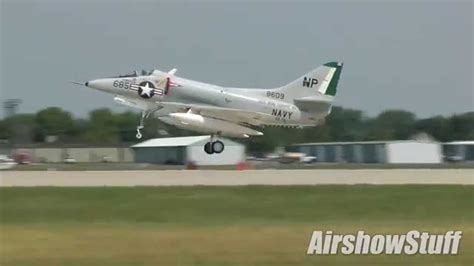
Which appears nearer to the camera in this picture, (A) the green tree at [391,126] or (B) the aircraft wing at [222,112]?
(B) the aircraft wing at [222,112]

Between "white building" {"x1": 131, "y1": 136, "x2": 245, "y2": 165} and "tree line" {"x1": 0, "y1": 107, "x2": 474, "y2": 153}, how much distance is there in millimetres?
3709

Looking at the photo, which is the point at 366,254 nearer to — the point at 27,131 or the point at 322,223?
the point at 322,223

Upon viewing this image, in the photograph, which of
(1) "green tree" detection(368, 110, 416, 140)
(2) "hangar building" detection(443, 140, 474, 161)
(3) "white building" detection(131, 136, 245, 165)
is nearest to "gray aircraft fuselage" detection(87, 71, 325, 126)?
(3) "white building" detection(131, 136, 245, 165)

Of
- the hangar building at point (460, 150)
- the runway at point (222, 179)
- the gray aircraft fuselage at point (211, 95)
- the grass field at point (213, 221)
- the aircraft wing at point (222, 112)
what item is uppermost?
the gray aircraft fuselage at point (211, 95)

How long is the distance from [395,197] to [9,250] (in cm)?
1431

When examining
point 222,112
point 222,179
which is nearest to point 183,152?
point 222,112

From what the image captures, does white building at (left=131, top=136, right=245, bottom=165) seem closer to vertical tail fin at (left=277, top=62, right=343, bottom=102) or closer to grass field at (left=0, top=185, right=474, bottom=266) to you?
vertical tail fin at (left=277, top=62, right=343, bottom=102)

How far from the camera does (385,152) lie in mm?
78062

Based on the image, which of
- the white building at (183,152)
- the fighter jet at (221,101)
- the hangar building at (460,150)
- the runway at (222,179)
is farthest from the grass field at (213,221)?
the hangar building at (460,150)

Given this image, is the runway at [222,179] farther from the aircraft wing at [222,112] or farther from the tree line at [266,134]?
the tree line at [266,134]

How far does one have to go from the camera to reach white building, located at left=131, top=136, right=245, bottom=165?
245ft

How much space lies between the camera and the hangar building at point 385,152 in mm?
77375

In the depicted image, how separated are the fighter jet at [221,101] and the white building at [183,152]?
2472 cm

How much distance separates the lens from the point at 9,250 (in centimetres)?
1573
